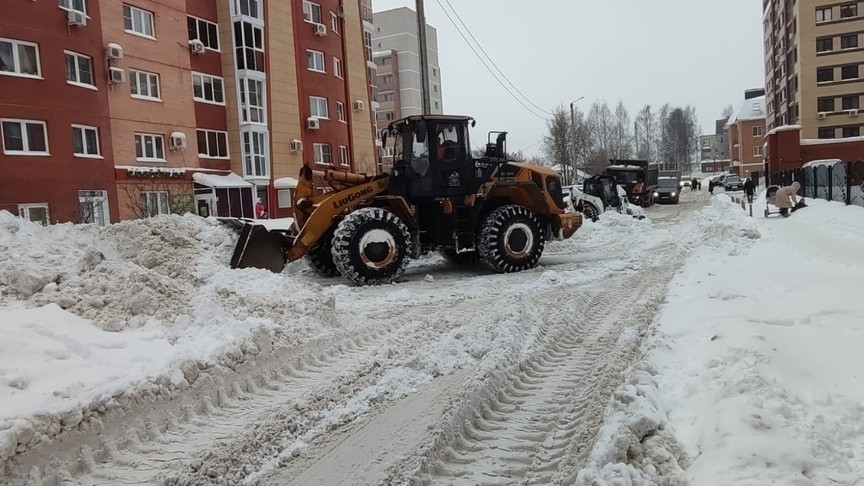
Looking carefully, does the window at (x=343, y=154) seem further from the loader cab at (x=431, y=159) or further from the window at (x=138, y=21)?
the loader cab at (x=431, y=159)

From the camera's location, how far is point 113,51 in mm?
23875

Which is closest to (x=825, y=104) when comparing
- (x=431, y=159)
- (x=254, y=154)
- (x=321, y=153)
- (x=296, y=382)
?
(x=321, y=153)

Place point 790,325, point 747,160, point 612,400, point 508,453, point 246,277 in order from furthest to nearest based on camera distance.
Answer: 1. point 747,160
2. point 246,277
3. point 790,325
4. point 612,400
5. point 508,453

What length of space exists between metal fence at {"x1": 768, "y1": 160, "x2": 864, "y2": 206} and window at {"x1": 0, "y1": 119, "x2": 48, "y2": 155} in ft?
84.7

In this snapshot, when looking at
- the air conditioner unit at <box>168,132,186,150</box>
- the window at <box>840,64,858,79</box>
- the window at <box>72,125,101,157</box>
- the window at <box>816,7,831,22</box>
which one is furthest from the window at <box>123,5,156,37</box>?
the window at <box>840,64,858,79</box>

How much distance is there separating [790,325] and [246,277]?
6674mm

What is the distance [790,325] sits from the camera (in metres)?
5.76

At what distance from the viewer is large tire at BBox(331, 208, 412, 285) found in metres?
10.8

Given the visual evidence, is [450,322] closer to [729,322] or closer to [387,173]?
[729,322]

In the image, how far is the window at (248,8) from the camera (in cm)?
3002

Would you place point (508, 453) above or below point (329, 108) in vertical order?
below

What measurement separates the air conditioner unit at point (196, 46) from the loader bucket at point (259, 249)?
20.8 meters

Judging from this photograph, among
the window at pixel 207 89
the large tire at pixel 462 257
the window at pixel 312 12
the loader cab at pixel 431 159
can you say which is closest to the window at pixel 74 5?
the window at pixel 207 89

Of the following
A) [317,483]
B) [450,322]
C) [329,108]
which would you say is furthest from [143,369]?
[329,108]
